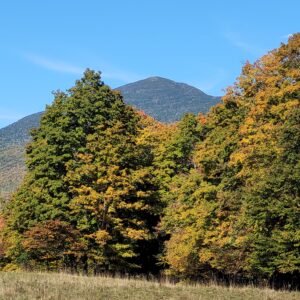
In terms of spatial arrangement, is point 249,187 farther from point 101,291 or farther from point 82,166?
point 82,166

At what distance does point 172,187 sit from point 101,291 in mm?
22635

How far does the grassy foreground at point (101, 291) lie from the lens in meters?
19.9

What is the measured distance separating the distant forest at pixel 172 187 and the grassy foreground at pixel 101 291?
5.67m

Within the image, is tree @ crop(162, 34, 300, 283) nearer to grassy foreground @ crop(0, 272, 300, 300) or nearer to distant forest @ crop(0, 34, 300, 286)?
distant forest @ crop(0, 34, 300, 286)

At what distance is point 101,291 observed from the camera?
21.6 m

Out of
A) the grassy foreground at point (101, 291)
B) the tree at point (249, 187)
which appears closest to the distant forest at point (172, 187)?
the tree at point (249, 187)

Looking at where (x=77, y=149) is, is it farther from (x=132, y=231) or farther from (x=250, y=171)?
(x=250, y=171)

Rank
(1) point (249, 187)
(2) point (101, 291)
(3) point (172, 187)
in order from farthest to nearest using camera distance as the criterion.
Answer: (3) point (172, 187), (1) point (249, 187), (2) point (101, 291)

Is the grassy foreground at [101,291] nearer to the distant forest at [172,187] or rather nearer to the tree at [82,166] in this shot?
the distant forest at [172,187]

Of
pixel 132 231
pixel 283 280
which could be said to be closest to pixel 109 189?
pixel 132 231

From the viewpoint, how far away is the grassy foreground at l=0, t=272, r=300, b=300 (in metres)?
19.9

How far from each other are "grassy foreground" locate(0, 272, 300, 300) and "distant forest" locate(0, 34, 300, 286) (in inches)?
223

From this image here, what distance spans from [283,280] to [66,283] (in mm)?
18213

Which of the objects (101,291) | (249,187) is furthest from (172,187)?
(101,291)
